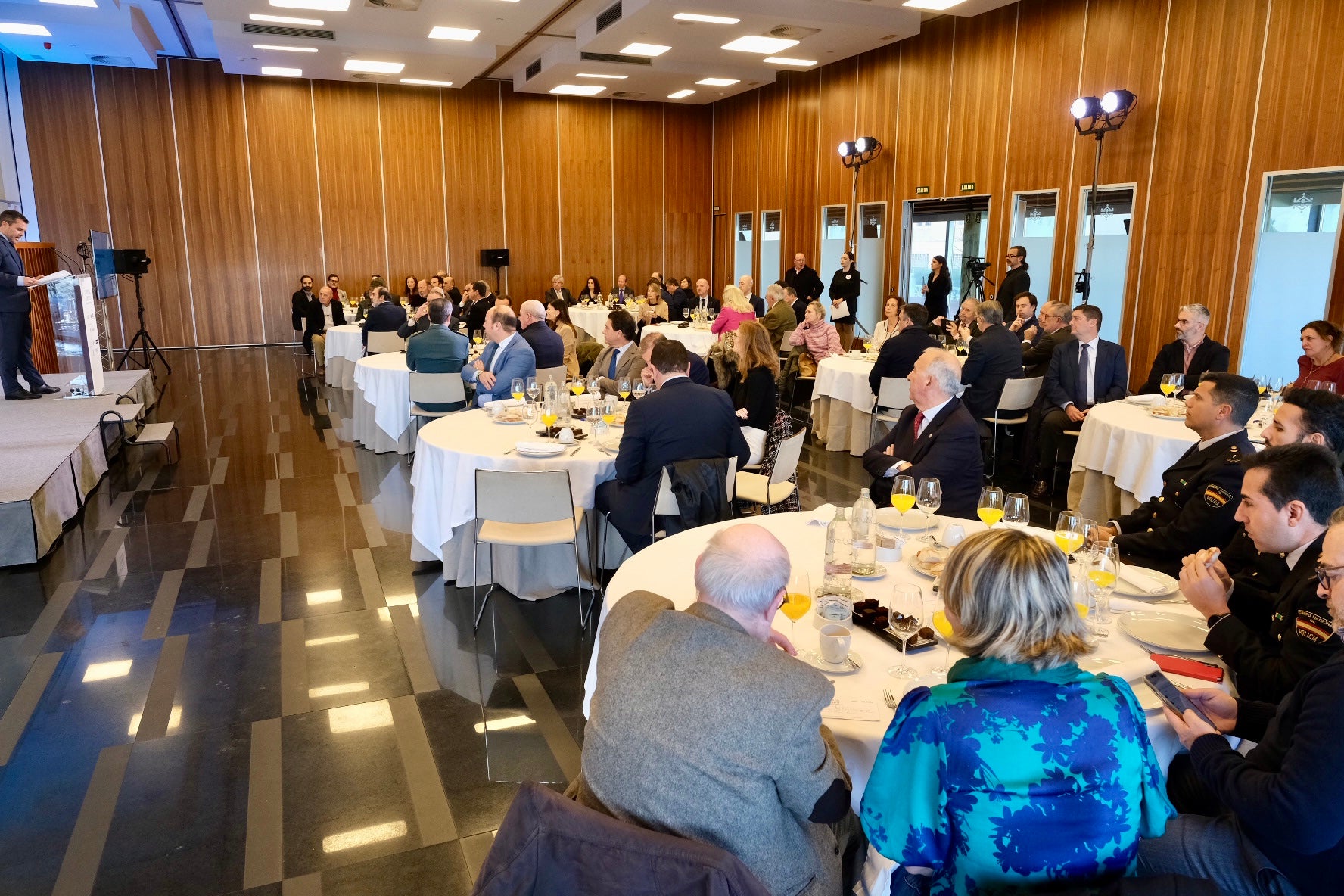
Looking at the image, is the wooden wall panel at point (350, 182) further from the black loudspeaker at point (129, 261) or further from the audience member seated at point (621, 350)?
the audience member seated at point (621, 350)

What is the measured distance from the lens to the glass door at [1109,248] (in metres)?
9.98

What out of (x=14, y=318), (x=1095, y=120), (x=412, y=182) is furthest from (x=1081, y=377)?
(x=412, y=182)

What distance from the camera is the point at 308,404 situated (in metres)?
10.6

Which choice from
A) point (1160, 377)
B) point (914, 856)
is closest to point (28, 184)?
point (1160, 377)

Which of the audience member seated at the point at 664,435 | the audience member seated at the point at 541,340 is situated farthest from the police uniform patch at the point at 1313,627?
the audience member seated at the point at 541,340

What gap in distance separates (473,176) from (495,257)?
166cm

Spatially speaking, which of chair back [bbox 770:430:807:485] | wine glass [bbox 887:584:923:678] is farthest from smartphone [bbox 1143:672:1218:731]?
chair back [bbox 770:430:807:485]

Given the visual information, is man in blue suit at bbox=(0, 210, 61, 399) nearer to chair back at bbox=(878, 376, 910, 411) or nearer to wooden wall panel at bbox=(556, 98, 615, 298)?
chair back at bbox=(878, 376, 910, 411)

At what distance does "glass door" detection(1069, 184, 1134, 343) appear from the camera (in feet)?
32.8

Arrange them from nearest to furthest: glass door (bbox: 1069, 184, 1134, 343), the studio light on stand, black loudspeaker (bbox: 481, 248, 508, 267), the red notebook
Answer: the red notebook < the studio light on stand < glass door (bbox: 1069, 184, 1134, 343) < black loudspeaker (bbox: 481, 248, 508, 267)

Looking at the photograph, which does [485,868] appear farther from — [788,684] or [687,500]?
[687,500]

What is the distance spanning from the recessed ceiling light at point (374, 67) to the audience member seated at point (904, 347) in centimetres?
1051

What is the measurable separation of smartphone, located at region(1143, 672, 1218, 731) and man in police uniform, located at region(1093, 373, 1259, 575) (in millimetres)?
1014

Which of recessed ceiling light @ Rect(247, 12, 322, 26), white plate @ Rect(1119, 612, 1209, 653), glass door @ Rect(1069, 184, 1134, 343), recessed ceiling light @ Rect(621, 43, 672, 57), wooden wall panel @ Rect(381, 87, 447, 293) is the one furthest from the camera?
wooden wall panel @ Rect(381, 87, 447, 293)
